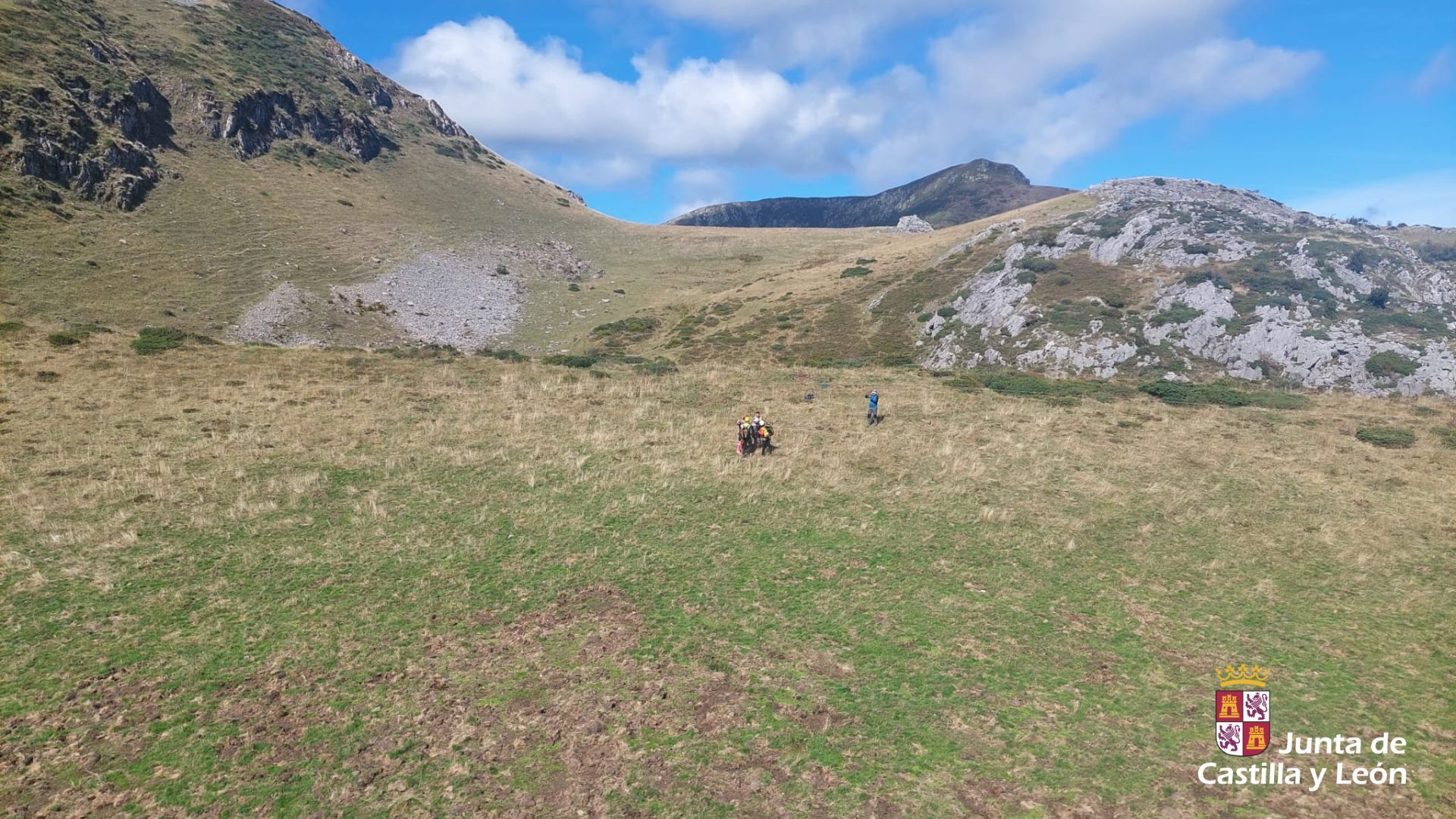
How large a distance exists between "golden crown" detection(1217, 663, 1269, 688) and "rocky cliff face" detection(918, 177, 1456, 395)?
39389mm

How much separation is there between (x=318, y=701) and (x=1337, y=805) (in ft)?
51.7

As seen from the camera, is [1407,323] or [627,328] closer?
[1407,323]

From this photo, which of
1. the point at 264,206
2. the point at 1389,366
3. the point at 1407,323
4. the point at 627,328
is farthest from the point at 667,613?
the point at 264,206

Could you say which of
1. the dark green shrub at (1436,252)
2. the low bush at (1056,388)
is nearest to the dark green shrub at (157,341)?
the low bush at (1056,388)

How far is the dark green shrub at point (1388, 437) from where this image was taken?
26.5 meters

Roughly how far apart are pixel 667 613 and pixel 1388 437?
32.8 m

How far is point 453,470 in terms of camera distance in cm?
2064

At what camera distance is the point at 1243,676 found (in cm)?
1198

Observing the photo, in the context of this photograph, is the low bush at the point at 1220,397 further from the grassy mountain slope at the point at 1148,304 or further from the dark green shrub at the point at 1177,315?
the dark green shrub at the point at 1177,315

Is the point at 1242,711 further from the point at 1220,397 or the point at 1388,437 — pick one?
the point at 1220,397

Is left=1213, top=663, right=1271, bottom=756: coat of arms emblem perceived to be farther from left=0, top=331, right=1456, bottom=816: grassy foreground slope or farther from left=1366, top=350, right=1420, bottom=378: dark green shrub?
left=1366, top=350, right=1420, bottom=378: dark green shrub

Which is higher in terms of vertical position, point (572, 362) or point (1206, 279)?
point (1206, 279)

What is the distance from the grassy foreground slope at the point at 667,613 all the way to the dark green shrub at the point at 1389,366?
77.5 ft

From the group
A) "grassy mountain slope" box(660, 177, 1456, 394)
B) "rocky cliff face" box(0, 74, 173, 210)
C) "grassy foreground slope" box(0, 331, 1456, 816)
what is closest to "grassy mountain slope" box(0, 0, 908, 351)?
"rocky cliff face" box(0, 74, 173, 210)
